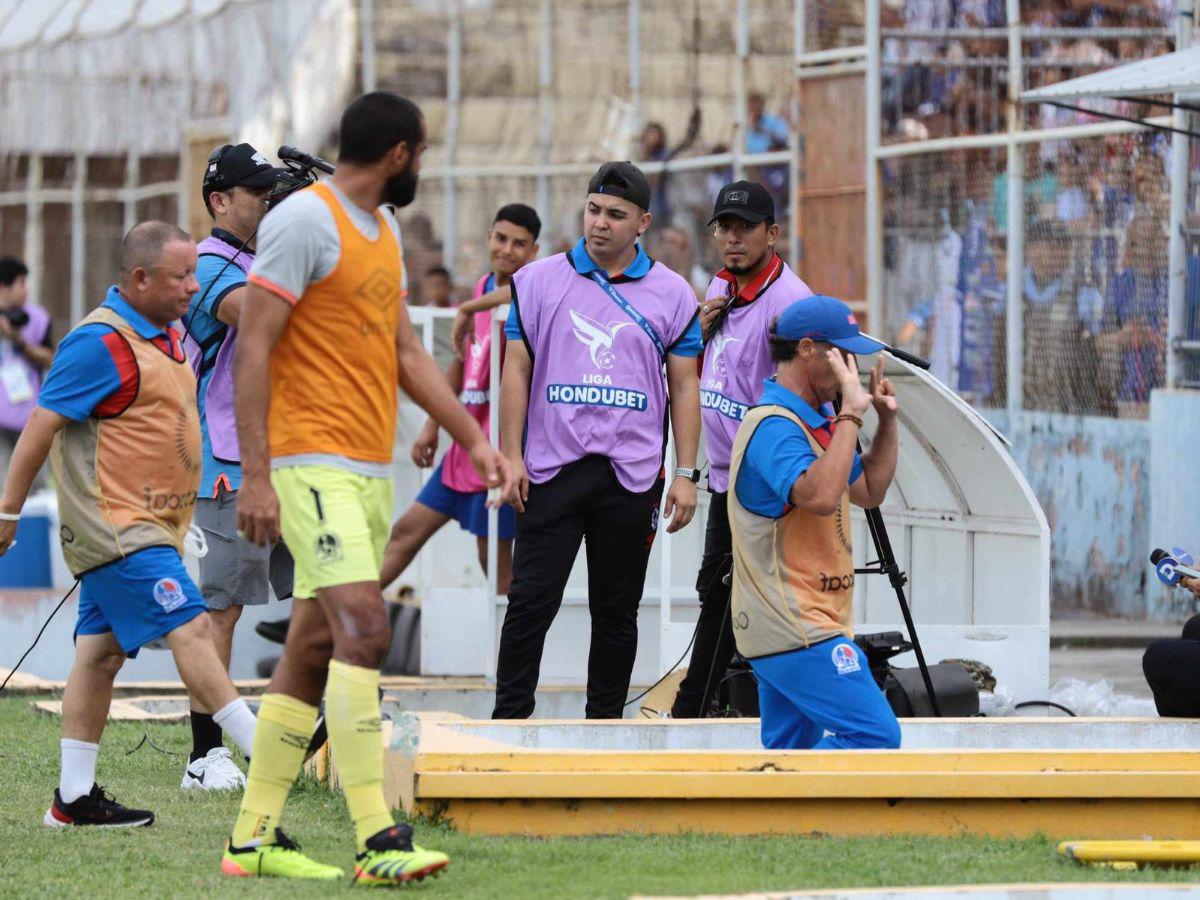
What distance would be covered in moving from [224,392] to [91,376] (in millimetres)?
1259

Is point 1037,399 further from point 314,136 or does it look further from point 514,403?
point 314,136

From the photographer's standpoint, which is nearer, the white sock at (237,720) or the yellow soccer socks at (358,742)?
the yellow soccer socks at (358,742)

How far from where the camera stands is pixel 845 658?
6.36m

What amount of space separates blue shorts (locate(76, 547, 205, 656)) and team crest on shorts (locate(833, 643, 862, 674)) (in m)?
1.88

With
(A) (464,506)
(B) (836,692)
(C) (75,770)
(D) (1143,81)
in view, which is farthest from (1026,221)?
(C) (75,770)

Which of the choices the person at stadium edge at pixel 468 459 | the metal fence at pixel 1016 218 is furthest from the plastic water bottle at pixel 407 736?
the metal fence at pixel 1016 218

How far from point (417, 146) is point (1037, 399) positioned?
32.8 ft

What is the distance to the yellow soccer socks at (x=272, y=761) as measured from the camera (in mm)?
5754

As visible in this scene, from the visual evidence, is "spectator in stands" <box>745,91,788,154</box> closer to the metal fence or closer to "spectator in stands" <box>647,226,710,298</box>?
"spectator in stands" <box>647,226,710,298</box>

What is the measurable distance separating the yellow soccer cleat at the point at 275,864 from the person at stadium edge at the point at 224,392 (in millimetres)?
1982

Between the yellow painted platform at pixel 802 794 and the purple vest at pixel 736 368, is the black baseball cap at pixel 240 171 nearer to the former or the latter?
the purple vest at pixel 736 368

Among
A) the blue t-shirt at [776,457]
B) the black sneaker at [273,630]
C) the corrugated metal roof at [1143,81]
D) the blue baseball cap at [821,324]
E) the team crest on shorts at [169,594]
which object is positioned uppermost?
the corrugated metal roof at [1143,81]

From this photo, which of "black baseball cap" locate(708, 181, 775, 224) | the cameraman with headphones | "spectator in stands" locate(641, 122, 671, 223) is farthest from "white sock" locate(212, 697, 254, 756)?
"spectator in stands" locate(641, 122, 671, 223)

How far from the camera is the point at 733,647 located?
26.8ft
